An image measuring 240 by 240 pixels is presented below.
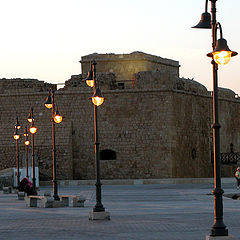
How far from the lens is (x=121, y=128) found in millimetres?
39969

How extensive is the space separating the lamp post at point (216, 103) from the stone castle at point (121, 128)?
2966 centimetres

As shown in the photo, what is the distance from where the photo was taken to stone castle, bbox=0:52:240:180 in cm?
3948

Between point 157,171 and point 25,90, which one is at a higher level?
point 25,90

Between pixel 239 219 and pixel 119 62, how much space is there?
33.1 meters

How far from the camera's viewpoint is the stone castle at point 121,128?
39481 mm

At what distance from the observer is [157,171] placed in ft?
129

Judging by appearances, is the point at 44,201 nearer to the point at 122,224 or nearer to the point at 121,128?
the point at 122,224

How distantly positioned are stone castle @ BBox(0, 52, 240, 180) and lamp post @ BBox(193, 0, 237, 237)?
29661 millimetres

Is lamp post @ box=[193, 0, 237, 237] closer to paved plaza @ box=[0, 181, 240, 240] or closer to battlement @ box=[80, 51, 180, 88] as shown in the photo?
paved plaza @ box=[0, 181, 240, 240]

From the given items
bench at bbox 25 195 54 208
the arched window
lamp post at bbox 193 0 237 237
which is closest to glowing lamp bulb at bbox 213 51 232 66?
lamp post at bbox 193 0 237 237

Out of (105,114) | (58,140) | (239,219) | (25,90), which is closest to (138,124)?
(105,114)

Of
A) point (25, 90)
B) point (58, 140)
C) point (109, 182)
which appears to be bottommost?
point (109, 182)

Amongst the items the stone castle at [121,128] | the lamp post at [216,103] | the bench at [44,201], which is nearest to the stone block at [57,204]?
the bench at [44,201]

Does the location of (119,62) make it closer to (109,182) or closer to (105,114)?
(105,114)
